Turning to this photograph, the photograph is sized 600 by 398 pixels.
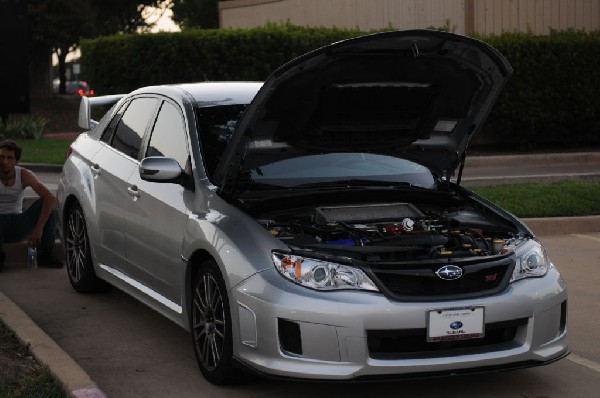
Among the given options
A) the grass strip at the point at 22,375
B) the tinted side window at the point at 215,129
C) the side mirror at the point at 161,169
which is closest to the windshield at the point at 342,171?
the tinted side window at the point at 215,129

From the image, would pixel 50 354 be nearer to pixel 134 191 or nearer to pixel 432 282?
pixel 134 191

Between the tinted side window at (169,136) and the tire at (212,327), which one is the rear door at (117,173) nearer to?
the tinted side window at (169,136)

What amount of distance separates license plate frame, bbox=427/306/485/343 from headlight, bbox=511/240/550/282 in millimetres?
344

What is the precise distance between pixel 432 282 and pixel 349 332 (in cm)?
50

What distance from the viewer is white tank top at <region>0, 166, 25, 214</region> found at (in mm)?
9859

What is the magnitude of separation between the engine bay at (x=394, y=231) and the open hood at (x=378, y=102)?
440 millimetres

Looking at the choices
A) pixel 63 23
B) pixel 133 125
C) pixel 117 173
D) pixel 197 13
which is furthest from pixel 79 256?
pixel 197 13

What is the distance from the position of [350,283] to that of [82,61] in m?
17.5

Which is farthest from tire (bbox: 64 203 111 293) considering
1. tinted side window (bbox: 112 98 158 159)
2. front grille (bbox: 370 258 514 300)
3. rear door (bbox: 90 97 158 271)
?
front grille (bbox: 370 258 514 300)

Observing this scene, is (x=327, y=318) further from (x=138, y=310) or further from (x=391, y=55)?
(x=138, y=310)

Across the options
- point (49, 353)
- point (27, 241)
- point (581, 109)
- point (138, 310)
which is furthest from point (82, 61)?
point (49, 353)

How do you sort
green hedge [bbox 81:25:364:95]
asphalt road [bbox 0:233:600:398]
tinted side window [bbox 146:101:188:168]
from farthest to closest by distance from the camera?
green hedge [bbox 81:25:364:95], tinted side window [bbox 146:101:188:168], asphalt road [bbox 0:233:600:398]

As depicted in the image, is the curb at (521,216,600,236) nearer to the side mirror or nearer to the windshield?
the windshield

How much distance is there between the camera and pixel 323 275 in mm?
5652
